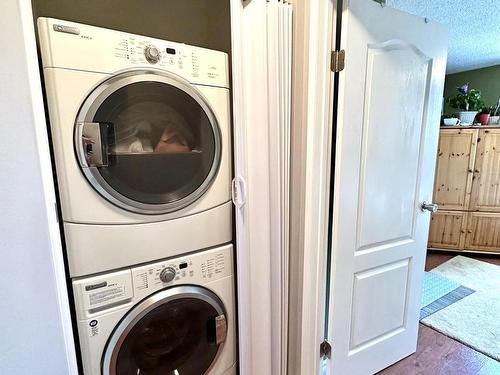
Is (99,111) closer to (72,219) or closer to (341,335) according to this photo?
(72,219)

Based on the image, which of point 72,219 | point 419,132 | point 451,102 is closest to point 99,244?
point 72,219

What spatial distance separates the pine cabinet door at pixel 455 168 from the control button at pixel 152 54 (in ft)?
10.2

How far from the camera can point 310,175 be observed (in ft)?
3.65

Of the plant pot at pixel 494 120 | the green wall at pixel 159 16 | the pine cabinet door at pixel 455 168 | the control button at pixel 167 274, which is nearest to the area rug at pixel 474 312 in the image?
the pine cabinet door at pixel 455 168

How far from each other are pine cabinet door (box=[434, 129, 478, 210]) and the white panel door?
1.87 meters

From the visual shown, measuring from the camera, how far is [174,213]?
1116mm

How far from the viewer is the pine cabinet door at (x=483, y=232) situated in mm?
2947

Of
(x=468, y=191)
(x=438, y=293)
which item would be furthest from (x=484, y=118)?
(x=438, y=293)

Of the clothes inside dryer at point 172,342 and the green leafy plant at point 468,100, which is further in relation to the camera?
the green leafy plant at point 468,100

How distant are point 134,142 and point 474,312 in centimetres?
264

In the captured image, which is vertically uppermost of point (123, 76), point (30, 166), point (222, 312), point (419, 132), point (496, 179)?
point (123, 76)

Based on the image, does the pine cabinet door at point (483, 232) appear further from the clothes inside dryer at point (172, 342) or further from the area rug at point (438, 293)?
the clothes inside dryer at point (172, 342)

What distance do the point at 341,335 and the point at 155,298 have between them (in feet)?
3.02

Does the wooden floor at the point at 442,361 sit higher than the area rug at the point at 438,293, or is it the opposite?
the area rug at the point at 438,293
